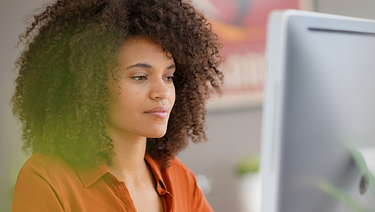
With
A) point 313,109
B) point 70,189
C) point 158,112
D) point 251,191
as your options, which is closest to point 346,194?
point 313,109

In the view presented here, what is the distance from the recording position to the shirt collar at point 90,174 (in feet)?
2.72

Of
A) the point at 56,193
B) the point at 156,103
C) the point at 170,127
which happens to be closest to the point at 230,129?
the point at 170,127

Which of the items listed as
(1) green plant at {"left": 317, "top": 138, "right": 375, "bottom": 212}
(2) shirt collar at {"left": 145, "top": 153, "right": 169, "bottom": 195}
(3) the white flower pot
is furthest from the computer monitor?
(3) the white flower pot

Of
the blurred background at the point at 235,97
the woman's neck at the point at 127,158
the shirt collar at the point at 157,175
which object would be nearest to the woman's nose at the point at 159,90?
the woman's neck at the point at 127,158

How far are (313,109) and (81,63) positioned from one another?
1.95ft

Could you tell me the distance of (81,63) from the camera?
857 millimetres

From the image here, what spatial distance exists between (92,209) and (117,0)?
1.68ft

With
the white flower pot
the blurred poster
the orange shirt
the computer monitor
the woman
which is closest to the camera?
the computer monitor

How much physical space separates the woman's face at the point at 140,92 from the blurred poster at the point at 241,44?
123cm

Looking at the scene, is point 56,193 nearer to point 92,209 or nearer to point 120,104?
point 92,209

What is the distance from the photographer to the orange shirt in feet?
2.40

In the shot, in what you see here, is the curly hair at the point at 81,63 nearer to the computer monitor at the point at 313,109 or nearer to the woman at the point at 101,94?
the woman at the point at 101,94

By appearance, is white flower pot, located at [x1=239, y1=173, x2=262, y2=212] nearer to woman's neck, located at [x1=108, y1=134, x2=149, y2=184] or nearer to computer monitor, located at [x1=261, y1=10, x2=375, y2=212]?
woman's neck, located at [x1=108, y1=134, x2=149, y2=184]

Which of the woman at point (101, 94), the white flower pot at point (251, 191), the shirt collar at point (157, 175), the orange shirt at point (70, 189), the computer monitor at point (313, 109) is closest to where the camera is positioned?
the computer monitor at point (313, 109)
